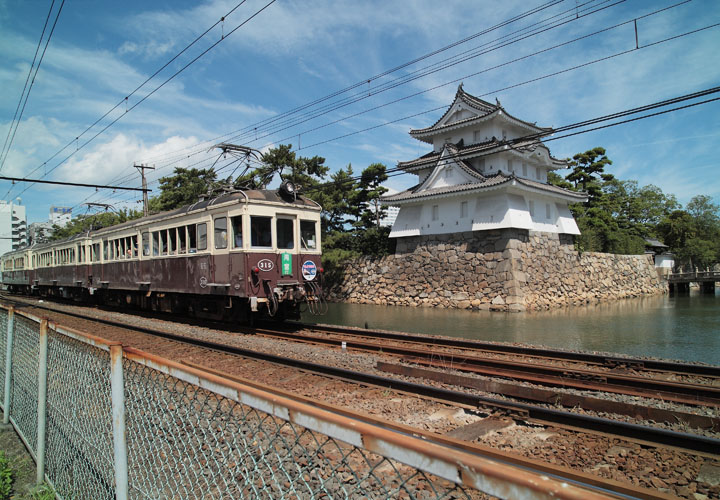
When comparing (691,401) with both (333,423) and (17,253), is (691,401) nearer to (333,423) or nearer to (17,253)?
(333,423)

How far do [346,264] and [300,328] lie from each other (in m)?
16.4

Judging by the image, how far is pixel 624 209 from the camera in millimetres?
40438

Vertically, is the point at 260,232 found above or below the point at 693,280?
above

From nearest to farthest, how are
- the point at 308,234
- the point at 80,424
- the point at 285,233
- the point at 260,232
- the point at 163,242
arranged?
the point at 80,424, the point at 260,232, the point at 285,233, the point at 308,234, the point at 163,242

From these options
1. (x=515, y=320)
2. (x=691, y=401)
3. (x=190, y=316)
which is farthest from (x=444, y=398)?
(x=515, y=320)

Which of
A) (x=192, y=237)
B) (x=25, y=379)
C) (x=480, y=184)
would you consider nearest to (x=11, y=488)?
(x=25, y=379)

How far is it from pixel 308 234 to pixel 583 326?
10.1 m

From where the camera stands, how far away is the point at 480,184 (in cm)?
2225

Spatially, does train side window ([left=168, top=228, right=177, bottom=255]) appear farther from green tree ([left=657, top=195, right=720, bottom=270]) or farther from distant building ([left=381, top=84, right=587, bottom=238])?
green tree ([left=657, top=195, right=720, bottom=270])

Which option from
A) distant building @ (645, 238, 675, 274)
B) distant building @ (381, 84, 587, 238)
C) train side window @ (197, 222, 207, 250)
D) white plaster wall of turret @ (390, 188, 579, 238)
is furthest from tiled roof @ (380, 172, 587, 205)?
distant building @ (645, 238, 675, 274)

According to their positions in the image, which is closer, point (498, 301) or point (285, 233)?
point (285, 233)

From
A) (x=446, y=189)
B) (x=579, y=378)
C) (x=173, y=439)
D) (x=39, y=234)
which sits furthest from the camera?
(x=39, y=234)

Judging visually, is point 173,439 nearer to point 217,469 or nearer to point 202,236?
point 217,469

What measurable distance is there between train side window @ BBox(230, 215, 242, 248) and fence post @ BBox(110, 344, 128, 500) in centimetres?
841
